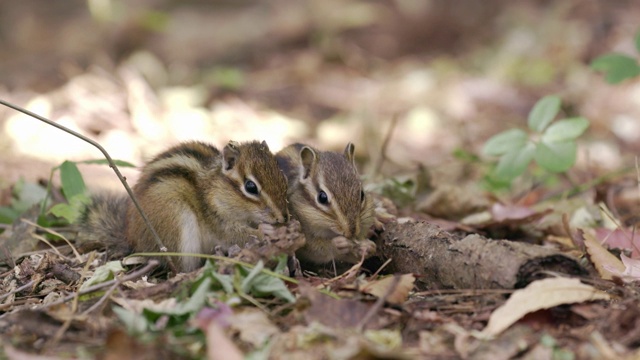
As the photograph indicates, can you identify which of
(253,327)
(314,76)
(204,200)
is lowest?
(253,327)

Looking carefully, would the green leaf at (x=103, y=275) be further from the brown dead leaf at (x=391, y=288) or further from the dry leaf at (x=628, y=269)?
the dry leaf at (x=628, y=269)

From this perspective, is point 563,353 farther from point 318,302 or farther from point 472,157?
point 472,157

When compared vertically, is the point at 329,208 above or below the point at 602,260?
above

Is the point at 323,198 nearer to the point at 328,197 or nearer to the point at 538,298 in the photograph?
the point at 328,197

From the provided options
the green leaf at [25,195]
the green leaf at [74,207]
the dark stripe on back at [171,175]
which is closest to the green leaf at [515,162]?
the dark stripe on back at [171,175]

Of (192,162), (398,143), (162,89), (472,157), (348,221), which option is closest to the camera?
(348,221)

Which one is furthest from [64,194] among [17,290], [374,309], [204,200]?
[374,309]

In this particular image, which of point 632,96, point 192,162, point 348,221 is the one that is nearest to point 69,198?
point 192,162

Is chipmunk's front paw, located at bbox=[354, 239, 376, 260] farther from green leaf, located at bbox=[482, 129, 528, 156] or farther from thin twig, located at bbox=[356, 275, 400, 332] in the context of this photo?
green leaf, located at bbox=[482, 129, 528, 156]
